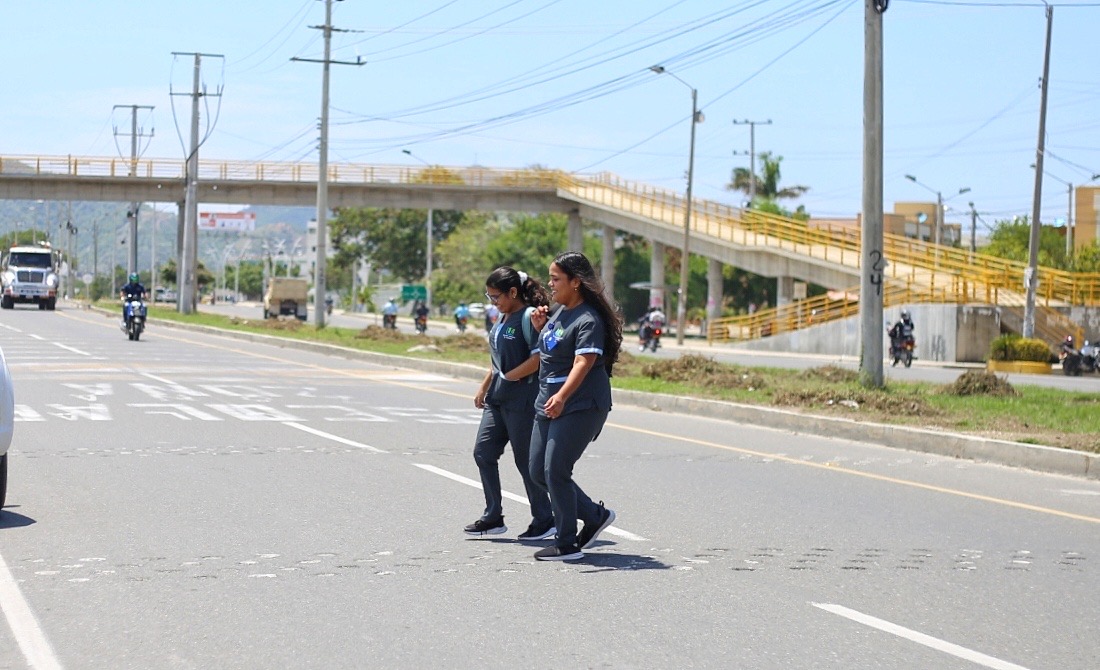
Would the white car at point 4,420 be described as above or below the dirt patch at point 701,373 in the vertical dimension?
above

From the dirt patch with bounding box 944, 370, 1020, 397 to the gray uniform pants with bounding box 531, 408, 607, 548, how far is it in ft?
50.4

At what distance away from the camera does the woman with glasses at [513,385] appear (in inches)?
368

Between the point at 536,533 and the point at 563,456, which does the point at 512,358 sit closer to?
the point at 563,456

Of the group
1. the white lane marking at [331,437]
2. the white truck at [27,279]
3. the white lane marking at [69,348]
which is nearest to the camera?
the white lane marking at [331,437]

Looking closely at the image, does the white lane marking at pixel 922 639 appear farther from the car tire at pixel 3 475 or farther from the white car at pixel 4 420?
the car tire at pixel 3 475

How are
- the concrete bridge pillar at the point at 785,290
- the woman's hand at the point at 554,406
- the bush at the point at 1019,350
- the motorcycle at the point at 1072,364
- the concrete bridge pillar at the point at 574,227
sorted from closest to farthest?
1. the woman's hand at the point at 554,406
2. the motorcycle at the point at 1072,364
3. the bush at the point at 1019,350
4. the concrete bridge pillar at the point at 785,290
5. the concrete bridge pillar at the point at 574,227

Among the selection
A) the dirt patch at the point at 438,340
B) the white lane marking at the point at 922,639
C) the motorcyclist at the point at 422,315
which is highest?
the motorcyclist at the point at 422,315

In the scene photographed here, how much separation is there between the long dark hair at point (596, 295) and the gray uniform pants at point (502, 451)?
88cm

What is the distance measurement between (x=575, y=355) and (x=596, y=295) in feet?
1.19

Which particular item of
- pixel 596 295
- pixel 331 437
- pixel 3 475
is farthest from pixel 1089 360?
pixel 3 475

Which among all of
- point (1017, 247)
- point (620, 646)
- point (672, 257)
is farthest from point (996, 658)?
point (672, 257)

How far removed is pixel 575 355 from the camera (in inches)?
340

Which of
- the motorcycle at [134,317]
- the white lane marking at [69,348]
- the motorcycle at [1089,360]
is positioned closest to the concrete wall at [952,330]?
the motorcycle at [1089,360]

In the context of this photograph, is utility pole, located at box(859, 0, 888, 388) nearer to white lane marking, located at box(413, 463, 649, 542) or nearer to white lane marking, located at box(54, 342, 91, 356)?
white lane marking, located at box(413, 463, 649, 542)
